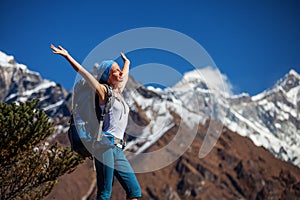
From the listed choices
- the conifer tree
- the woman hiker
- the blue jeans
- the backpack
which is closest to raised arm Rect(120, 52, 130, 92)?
the woman hiker

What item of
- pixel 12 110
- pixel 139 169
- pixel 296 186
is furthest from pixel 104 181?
pixel 296 186

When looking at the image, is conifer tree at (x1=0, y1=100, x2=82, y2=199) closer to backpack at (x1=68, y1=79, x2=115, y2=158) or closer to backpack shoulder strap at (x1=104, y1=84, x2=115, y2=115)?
backpack at (x1=68, y1=79, x2=115, y2=158)

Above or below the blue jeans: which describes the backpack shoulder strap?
above

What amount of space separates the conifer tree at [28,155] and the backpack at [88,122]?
924cm

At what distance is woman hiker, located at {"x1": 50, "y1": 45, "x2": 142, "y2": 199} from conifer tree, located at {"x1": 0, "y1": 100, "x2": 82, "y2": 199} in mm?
9203

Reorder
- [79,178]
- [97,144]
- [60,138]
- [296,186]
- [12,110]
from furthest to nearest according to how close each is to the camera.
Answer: [60,138] → [296,186] → [79,178] → [12,110] → [97,144]

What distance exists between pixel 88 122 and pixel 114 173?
0.66 metres

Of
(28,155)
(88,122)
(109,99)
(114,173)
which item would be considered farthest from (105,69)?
(28,155)

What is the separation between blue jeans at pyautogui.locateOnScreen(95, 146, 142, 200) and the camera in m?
5.27

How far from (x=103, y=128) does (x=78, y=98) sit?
1.49 ft

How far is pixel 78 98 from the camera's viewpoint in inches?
214

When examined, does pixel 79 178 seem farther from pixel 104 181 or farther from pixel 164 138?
pixel 104 181

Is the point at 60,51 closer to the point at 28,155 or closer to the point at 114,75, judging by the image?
the point at 114,75

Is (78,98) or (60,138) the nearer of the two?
(78,98)
